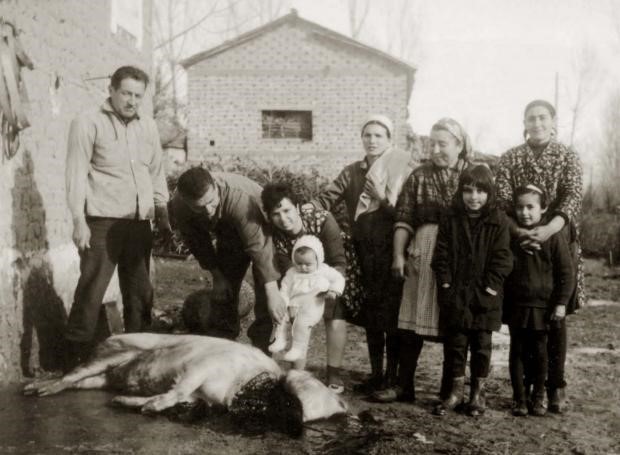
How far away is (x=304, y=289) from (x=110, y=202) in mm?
1552

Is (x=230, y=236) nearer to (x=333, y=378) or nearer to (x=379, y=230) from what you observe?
(x=379, y=230)

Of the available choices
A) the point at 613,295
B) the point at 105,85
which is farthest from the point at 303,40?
the point at 105,85

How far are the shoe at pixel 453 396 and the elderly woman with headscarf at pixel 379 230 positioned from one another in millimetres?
506

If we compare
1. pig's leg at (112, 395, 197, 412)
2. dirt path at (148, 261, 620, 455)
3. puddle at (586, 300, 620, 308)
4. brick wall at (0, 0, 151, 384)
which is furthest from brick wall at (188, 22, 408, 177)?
pig's leg at (112, 395, 197, 412)

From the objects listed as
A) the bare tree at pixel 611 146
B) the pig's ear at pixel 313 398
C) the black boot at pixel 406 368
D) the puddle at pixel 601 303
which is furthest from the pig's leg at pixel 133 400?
the bare tree at pixel 611 146

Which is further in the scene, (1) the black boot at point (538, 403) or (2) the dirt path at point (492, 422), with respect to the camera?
(1) the black boot at point (538, 403)

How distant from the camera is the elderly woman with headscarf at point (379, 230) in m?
5.01

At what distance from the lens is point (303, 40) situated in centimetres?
2091

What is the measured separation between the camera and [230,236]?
17.3ft

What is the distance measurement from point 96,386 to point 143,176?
1586 mm

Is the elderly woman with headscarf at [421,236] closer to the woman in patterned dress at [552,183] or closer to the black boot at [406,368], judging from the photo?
the black boot at [406,368]

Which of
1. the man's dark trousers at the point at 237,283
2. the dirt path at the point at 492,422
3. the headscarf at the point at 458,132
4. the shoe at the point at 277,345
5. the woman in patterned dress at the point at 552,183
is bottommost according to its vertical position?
the dirt path at the point at 492,422

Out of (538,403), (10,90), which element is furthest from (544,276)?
(10,90)

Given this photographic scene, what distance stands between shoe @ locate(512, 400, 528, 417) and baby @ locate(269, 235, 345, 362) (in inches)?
54.3
